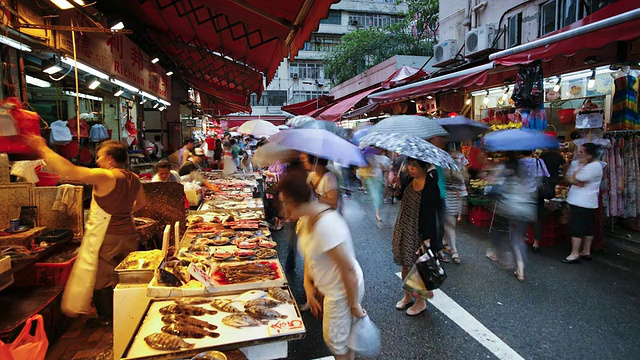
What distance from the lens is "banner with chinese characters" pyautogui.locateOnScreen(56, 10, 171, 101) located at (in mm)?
4137

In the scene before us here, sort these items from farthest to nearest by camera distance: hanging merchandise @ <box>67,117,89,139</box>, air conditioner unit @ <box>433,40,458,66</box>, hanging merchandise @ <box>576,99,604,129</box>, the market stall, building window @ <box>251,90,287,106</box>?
building window @ <box>251,90,287,106</box> < air conditioner unit @ <box>433,40,458,66</box> < hanging merchandise @ <box>576,99,604,129</box> < hanging merchandise @ <box>67,117,89,139</box> < the market stall

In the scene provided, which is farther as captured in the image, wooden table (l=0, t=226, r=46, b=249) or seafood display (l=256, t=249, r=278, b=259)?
wooden table (l=0, t=226, r=46, b=249)

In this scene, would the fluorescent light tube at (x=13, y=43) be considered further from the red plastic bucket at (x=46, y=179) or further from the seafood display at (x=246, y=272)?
the seafood display at (x=246, y=272)

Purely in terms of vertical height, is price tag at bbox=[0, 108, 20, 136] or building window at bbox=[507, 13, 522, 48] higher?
building window at bbox=[507, 13, 522, 48]

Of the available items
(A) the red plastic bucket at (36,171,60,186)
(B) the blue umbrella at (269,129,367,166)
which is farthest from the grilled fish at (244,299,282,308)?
(A) the red plastic bucket at (36,171,60,186)

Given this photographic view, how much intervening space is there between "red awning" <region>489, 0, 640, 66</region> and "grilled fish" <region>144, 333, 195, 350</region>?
5.93 m

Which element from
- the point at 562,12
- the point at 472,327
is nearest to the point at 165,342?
the point at 472,327

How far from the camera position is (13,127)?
8.68ft

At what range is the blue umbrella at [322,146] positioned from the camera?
146 inches

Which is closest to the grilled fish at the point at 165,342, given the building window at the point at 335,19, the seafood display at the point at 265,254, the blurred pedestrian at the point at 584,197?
the seafood display at the point at 265,254

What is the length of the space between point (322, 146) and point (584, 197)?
5140 millimetres

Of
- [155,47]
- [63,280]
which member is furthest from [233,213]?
[155,47]

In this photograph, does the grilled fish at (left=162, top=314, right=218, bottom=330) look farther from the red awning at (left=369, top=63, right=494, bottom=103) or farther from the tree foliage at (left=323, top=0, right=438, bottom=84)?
the tree foliage at (left=323, top=0, right=438, bottom=84)

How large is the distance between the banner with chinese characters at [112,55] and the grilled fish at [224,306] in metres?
3.38
